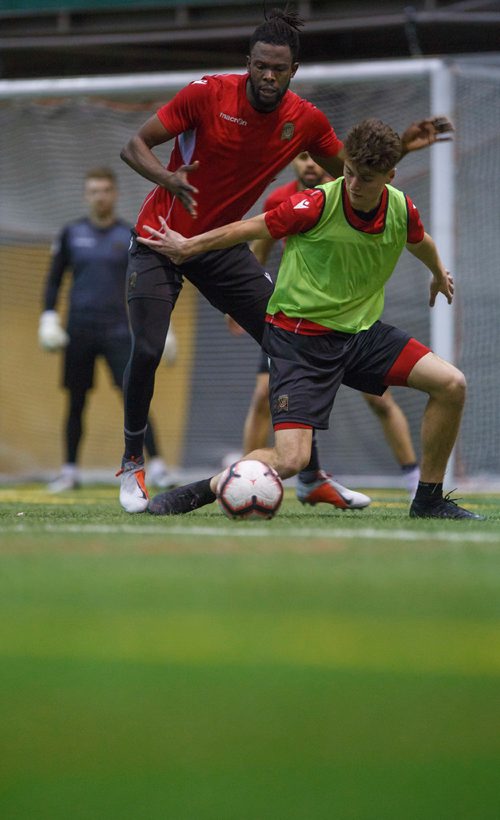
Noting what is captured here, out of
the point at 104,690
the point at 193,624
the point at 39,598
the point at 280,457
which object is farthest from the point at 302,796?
the point at 280,457

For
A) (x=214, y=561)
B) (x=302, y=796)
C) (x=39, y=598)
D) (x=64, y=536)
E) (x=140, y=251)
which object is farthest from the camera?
(x=140, y=251)

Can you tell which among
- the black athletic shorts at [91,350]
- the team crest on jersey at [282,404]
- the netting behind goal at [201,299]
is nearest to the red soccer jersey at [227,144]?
the team crest on jersey at [282,404]

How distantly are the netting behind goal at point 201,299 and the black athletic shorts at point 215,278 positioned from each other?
3.89m

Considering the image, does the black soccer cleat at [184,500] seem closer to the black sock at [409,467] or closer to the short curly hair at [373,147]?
the short curly hair at [373,147]

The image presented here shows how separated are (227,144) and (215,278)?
56cm

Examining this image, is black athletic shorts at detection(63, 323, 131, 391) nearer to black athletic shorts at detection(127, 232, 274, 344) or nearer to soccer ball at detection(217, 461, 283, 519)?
black athletic shorts at detection(127, 232, 274, 344)

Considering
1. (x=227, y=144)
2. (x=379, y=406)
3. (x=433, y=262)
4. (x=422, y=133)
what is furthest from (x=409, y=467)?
(x=227, y=144)

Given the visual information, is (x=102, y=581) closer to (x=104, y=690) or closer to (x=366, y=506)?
(x=104, y=690)

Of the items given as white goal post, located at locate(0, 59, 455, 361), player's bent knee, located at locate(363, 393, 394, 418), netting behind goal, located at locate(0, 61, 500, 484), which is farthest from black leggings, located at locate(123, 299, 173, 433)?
netting behind goal, located at locate(0, 61, 500, 484)

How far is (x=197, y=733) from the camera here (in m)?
1.71

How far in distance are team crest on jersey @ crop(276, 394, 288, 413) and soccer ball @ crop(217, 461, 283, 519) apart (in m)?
0.27

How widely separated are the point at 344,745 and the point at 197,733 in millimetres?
210

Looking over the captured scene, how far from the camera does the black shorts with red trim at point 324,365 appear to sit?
482 centimetres

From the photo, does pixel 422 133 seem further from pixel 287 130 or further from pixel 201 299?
pixel 201 299
